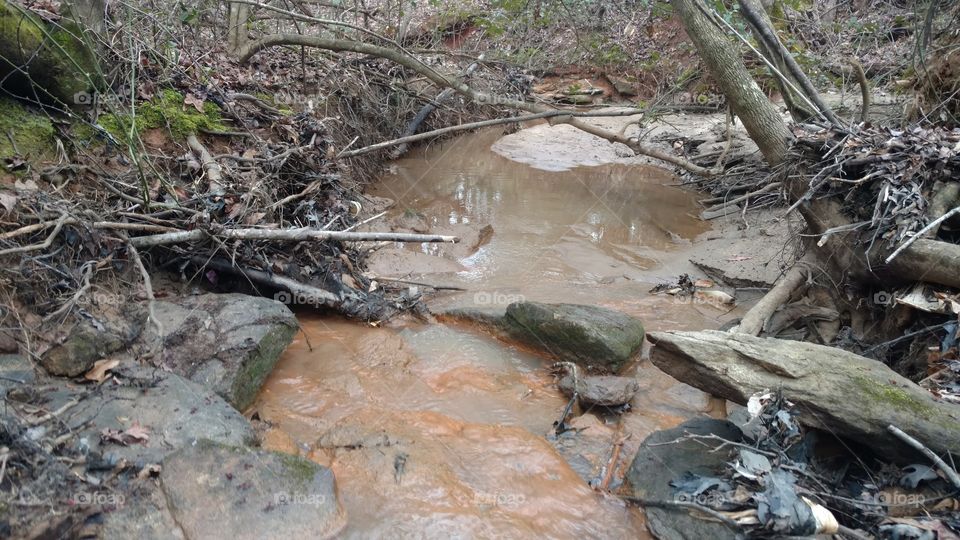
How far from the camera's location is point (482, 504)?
Result: 2.71 meters

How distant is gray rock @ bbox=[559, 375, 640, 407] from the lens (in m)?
3.54

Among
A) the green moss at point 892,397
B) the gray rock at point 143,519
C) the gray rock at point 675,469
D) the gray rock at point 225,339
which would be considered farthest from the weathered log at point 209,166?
the green moss at point 892,397

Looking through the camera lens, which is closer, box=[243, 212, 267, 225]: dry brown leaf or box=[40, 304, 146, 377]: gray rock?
box=[40, 304, 146, 377]: gray rock

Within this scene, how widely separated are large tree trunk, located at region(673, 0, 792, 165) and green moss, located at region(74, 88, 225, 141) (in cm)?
441

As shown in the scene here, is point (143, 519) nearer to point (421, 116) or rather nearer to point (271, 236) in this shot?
point (271, 236)

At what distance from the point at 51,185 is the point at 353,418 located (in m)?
2.34

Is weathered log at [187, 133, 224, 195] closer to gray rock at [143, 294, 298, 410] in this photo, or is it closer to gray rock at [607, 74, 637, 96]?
gray rock at [143, 294, 298, 410]

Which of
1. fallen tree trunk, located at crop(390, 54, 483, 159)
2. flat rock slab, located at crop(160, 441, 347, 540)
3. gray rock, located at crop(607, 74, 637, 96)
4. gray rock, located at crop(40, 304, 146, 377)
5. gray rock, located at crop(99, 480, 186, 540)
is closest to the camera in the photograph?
gray rock, located at crop(99, 480, 186, 540)

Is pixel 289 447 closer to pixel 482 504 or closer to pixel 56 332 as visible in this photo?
pixel 482 504

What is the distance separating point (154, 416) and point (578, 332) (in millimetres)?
2485

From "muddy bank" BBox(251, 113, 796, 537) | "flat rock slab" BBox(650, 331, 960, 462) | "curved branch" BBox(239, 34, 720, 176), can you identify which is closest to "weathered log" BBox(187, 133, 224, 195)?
"muddy bank" BBox(251, 113, 796, 537)

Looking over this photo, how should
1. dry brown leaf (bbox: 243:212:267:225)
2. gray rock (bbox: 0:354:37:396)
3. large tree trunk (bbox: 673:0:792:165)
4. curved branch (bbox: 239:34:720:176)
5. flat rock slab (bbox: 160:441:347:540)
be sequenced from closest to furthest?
flat rock slab (bbox: 160:441:347:540)
gray rock (bbox: 0:354:37:396)
dry brown leaf (bbox: 243:212:267:225)
large tree trunk (bbox: 673:0:792:165)
curved branch (bbox: 239:34:720:176)

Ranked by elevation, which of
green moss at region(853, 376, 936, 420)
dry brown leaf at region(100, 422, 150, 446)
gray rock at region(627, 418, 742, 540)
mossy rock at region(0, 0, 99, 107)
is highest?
mossy rock at region(0, 0, 99, 107)

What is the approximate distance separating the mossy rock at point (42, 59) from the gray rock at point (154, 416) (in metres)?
1.88
